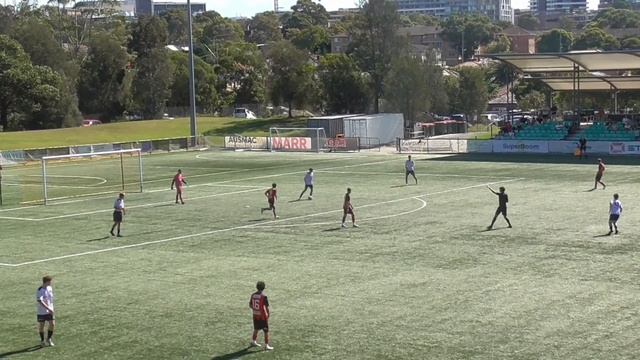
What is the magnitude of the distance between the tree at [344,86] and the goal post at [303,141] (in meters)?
26.4

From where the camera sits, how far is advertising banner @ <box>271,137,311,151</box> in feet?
247

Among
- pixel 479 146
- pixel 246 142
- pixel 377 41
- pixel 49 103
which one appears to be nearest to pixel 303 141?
pixel 246 142

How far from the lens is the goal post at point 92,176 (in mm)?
49250

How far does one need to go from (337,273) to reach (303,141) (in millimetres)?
50383

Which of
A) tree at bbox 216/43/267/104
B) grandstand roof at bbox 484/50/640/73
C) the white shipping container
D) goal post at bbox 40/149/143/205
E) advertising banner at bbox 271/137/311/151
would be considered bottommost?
goal post at bbox 40/149/143/205

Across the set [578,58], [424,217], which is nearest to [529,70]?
[578,58]

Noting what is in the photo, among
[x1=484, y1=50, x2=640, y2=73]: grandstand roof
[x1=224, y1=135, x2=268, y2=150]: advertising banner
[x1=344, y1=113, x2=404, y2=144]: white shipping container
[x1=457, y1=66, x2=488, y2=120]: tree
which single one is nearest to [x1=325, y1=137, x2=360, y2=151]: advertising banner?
[x1=344, y1=113, x2=404, y2=144]: white shipping container

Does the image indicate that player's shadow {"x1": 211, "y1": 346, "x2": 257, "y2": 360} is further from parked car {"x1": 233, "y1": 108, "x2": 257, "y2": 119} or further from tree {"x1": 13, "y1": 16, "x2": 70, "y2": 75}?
parked car {"x1": 233, "y1": 108, "x2": 257, "y2": 119}

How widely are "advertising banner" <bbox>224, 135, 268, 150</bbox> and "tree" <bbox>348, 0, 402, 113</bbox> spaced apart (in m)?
27.4

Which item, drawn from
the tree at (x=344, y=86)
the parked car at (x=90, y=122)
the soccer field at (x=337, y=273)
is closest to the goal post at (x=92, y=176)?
the soccer field at (x=337, y=273)

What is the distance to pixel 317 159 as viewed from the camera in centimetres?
6662

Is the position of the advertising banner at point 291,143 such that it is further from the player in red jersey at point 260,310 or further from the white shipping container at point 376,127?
the player in red jersey at point 260,310

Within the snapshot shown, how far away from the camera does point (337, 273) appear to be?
25.4 m

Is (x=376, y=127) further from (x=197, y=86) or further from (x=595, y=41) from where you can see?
(x=595, y=41)
